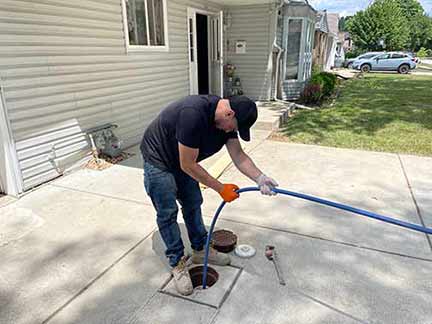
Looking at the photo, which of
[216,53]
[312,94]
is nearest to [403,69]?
[312,94]

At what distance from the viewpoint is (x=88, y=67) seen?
4.46m

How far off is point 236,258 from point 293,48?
8.34 metres

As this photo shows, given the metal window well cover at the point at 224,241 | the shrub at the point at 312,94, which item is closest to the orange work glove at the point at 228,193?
the metal window well cover at the point at 224,241

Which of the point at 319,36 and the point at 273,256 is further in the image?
the point at 319,36

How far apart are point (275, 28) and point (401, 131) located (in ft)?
13.4

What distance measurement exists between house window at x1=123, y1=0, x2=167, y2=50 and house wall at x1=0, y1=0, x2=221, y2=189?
0.19 metres

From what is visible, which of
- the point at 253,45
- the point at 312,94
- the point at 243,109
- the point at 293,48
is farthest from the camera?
the point at 293,48

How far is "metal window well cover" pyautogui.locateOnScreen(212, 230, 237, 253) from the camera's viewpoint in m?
2.62

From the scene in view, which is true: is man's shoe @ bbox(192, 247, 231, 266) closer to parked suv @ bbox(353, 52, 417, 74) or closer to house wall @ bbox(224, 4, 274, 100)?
house wall @ bbox(224, 4, 274, 100)

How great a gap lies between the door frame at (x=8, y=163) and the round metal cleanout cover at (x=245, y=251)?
8.73 feet

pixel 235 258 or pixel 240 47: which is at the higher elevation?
pixel 240 47

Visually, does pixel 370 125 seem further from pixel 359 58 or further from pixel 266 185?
pixel 359 58

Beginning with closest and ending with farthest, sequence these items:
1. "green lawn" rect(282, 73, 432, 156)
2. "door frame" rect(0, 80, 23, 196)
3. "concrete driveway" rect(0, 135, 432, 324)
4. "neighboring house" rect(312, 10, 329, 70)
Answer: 1. "concrete driveway" rect(0, 135, 432, 324)
2. "door frame" rect(0, 80, 23, 196)
3. "green lawn" rect(282, 73, 432, 156)
4. "neighboring house" rect(312, 10, 329, 70)

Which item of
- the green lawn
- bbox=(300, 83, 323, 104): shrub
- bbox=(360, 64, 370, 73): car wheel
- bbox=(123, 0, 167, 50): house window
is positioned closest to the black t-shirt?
bbox=(123, 0, 167, 50): house window
